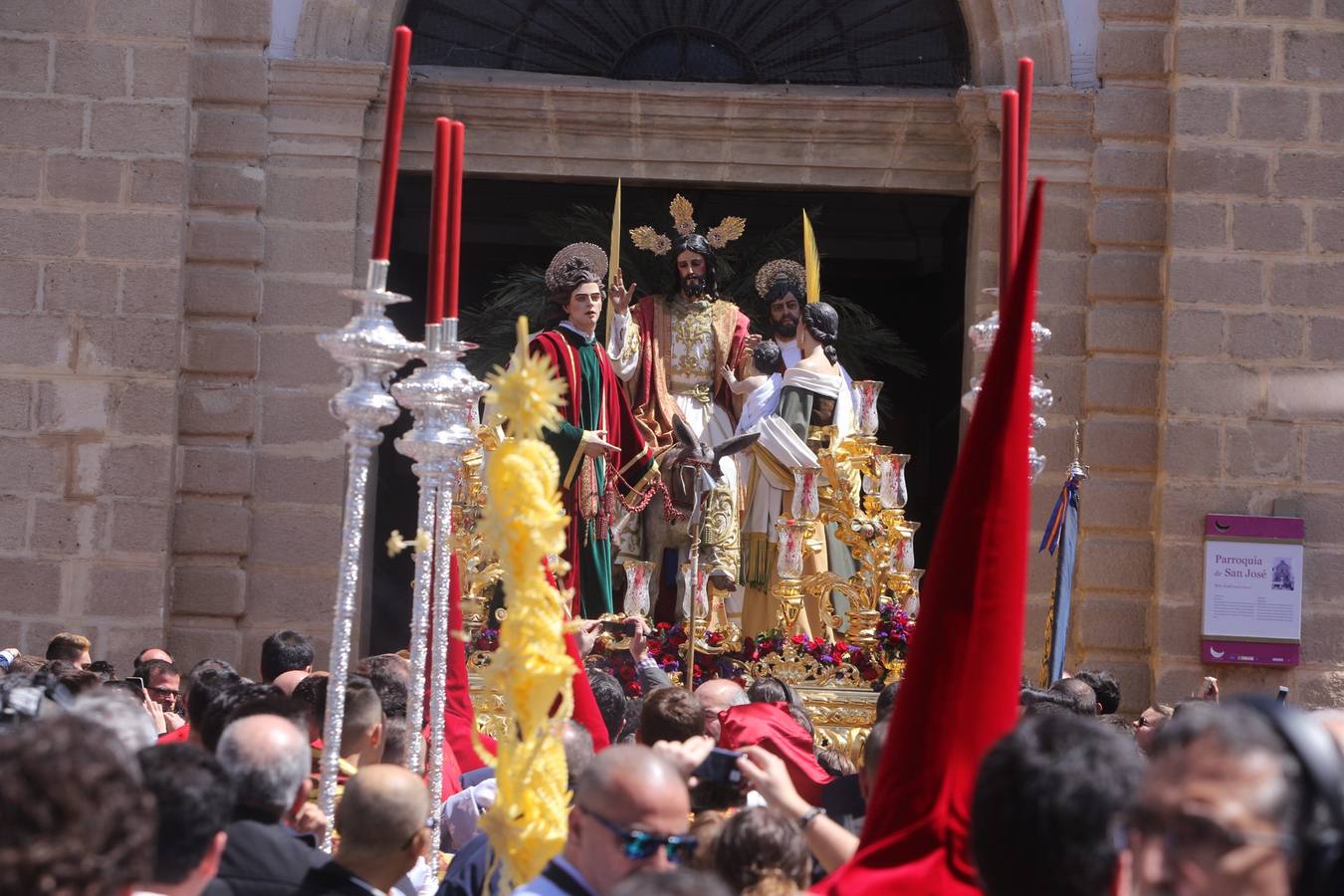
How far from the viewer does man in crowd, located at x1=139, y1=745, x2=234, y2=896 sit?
3000 millimetres

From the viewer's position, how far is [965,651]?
3.30 metres

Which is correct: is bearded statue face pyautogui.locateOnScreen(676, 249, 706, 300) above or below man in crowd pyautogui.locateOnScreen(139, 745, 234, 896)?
above

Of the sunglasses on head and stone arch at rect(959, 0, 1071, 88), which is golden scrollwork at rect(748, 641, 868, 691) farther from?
the sunglasses on head

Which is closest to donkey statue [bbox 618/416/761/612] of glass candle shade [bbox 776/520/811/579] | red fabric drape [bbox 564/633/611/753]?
glass candle shade [bbox 776/520/811/579]

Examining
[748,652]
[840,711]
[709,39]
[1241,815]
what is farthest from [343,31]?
[1241,815]

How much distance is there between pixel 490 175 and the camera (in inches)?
429

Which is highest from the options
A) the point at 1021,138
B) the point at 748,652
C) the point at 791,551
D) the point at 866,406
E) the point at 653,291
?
the point at 653,291

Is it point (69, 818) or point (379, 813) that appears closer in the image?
point (69, 818)

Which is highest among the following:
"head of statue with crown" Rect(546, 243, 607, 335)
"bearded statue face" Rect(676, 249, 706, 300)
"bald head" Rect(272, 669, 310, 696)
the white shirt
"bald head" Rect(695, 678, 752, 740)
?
"bearded statue face" Rect(676, 249, 706, 300)

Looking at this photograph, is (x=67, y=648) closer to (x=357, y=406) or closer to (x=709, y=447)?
(x=709, y=447)

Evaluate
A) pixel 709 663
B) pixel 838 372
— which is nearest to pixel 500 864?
pixel 709 663

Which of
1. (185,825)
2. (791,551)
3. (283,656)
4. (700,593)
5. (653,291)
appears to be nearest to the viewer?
(185,825)

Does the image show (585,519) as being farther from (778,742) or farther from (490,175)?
(778,742)

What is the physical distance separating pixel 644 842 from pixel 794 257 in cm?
924
